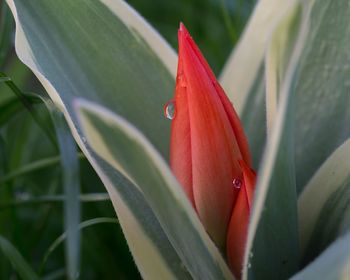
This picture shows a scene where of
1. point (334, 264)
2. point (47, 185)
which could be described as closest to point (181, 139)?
point (334, 264)

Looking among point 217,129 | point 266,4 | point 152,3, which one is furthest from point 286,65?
point 152,3

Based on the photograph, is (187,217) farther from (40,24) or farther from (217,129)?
(40,24)

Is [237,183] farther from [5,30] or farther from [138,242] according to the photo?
[5,30]

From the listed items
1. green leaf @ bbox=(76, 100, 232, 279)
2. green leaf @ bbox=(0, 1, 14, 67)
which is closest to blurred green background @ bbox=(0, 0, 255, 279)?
green leaf @ bbox=(0, 1, 14, 67)

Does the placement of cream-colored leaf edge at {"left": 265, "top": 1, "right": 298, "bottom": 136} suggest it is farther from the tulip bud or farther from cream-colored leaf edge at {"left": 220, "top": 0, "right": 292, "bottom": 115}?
cream-colored leaf edge at {"left": 220, "top": 0, "right": 292, "bottom": 115}

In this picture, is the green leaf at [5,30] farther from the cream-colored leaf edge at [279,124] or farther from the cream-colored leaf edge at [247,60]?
the cream-colored leaf edge at [279,124]
